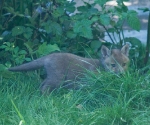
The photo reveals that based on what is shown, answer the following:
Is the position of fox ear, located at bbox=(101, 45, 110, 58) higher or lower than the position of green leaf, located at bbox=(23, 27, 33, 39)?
lower

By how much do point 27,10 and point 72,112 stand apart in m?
2.47

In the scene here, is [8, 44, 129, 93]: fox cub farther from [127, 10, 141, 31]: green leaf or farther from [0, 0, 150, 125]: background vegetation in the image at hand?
[127, 10, 141, 31]: green leaf

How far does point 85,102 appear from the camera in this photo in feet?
20.5

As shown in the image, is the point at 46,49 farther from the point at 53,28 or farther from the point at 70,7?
the point at 70,7

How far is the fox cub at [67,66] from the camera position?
6915 mm

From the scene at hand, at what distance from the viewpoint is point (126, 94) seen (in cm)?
616

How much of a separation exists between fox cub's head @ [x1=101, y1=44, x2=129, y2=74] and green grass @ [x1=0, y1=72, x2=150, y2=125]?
0.54 m

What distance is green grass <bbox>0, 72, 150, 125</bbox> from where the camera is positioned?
5633mm

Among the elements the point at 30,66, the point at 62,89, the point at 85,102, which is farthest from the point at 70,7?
the point at 85,102

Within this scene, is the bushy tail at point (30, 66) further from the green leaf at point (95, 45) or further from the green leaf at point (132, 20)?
the green leaf at point (132, 20)

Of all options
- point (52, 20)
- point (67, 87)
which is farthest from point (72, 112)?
point (52, 20)

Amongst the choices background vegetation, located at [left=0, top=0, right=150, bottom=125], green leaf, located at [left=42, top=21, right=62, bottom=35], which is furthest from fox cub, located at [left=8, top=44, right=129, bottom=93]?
green leaf, located at [left=42, top=21, right=62, bottom=35]

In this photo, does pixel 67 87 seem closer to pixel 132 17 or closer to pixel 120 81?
pixel 120 81

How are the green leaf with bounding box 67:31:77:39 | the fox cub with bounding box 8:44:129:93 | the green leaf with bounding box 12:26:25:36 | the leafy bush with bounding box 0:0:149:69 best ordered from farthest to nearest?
1. the green leaf with bounding box 67:31:77:39
2. the green leaf with bounding box 12:26:25:36
3. the leafy bush with bounding box 0:0:149:69
4. the fox cub with bounding box 8:44:129:93
